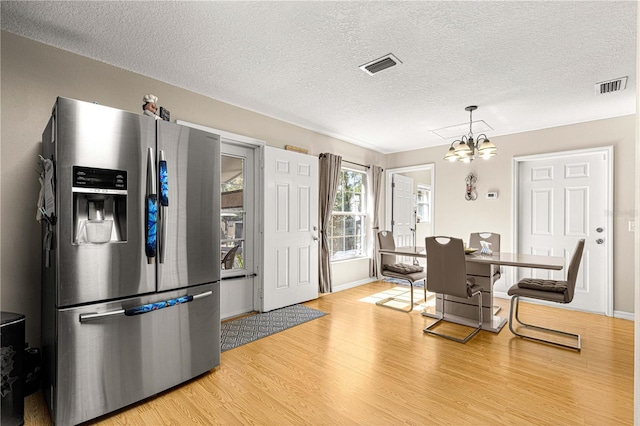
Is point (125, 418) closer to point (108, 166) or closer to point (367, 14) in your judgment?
point (108, 166)

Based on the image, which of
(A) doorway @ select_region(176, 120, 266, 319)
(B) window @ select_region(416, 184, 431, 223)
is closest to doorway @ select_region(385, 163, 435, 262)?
(B) window @ select_region(416, 184, 431, 223)

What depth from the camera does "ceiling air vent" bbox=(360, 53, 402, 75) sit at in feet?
8.26

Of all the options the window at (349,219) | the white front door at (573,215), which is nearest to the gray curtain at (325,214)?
the window at (349,219)

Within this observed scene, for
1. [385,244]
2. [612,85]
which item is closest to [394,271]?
[385,244]

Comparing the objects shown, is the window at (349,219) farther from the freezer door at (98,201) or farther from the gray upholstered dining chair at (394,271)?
the freezer door at (98,201)

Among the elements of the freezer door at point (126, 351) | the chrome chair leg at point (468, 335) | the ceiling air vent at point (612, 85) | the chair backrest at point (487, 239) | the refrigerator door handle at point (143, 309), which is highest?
the ceiling air vent at point (612, 85)

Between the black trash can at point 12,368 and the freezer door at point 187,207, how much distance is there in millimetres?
762

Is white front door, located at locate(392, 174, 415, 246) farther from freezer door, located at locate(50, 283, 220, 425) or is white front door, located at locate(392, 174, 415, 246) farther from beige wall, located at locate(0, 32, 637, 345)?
freezer door, located at locate(50, 283, 220, 425)

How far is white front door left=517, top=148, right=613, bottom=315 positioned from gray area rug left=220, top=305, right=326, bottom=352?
Result: 3.33m

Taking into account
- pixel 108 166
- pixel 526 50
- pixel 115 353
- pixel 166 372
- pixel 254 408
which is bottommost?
pixel 254 408

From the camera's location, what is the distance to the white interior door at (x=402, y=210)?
601cm

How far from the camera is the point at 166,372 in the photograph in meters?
A: 2.09

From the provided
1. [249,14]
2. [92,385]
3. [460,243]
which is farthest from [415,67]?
[92,385]

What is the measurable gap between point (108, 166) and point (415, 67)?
2.50m
